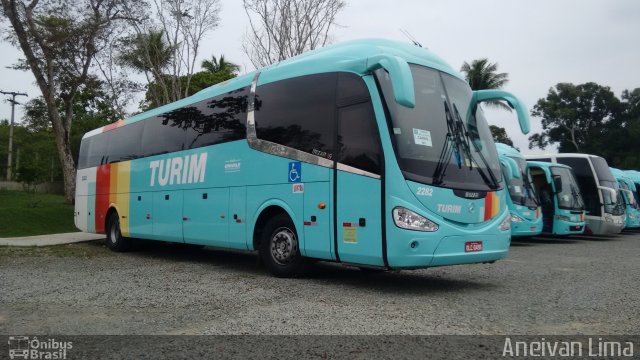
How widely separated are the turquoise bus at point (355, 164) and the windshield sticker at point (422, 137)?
0.01m

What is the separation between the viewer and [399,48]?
829cm

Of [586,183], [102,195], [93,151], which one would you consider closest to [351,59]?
[102,195]

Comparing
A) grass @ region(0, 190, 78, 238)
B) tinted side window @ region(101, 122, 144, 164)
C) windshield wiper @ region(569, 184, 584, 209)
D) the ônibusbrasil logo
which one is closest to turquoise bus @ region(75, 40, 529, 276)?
tinted side window @ region(101, 122, 144, 164)

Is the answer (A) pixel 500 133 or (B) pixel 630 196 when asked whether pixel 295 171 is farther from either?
(A) pixel 500 133

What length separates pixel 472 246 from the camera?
7.73 m

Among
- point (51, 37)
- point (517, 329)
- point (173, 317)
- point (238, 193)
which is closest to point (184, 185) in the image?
point (238, 193)

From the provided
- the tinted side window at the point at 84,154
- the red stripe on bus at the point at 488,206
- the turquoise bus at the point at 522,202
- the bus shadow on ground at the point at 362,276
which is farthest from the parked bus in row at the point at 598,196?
the tinted side window at the point at 84,154

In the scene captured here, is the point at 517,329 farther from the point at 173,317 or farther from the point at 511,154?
the point at 511,154

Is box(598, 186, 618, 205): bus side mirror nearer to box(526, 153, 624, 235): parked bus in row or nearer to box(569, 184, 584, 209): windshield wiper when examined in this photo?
box(526, 153, 624, 235): parked bus in row

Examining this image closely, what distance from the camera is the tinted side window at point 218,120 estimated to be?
10260mm

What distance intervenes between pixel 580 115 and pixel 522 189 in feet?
131

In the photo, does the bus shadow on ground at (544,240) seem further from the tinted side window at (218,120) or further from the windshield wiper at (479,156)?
the tinted side window at (218,120)

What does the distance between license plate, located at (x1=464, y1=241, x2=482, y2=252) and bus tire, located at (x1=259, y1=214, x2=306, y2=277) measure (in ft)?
8.17

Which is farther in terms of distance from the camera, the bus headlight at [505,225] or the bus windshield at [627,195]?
the bus windshield at [627,195]
